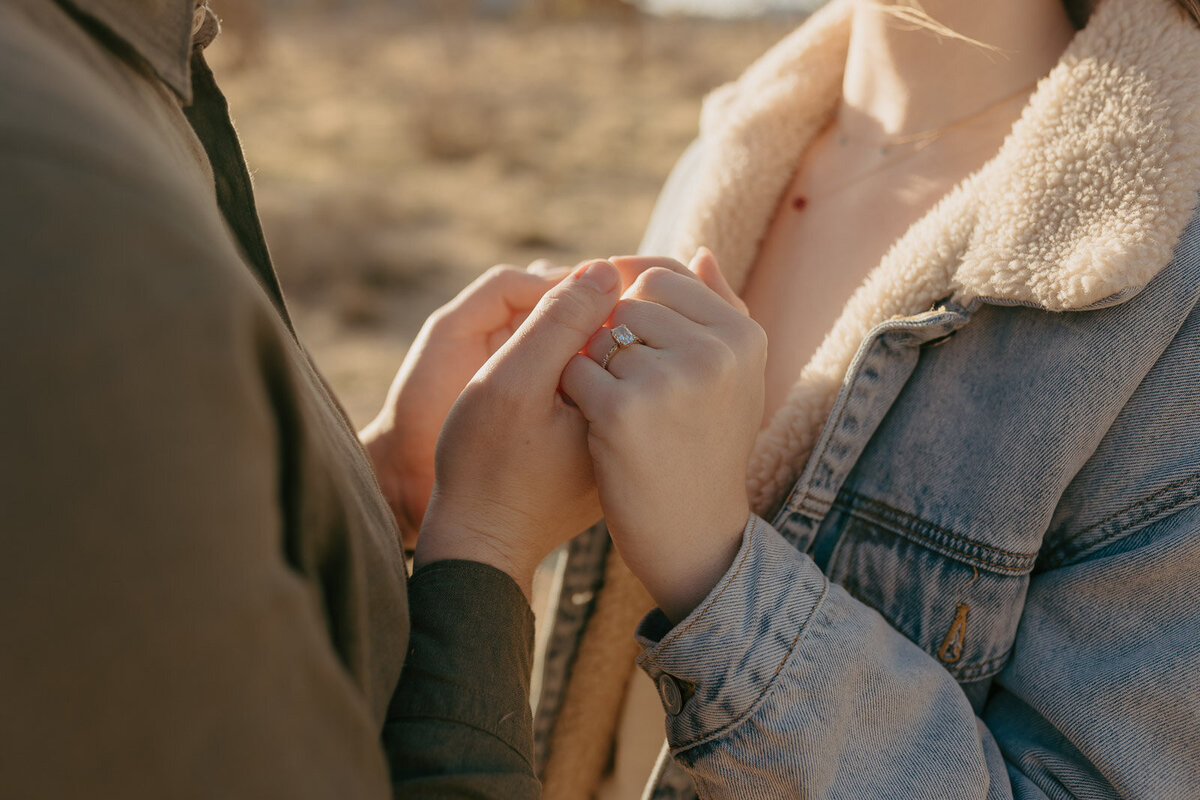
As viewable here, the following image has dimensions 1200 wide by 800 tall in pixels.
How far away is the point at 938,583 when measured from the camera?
3.64ft

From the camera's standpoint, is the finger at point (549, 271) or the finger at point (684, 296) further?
the finger at point (549, 271)

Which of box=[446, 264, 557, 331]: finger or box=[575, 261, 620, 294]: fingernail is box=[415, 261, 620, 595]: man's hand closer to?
box=[575, 261, 620, 294]: fingernail

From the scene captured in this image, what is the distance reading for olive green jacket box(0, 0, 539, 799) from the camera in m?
0.42

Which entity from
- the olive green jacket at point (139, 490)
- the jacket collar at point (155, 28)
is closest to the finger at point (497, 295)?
the jacket collar at point (155, 28)

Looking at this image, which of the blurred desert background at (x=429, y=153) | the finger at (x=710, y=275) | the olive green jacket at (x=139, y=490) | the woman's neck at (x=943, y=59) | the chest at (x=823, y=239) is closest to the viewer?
the olive green jacket at (x=139, y=490)

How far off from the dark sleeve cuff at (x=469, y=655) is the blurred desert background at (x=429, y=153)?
2.23ft

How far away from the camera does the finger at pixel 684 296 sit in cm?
100

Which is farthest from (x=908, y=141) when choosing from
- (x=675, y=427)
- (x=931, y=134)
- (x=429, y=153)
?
(x=429, y=153)

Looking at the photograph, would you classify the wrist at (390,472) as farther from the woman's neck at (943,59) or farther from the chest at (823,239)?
the woman's neck at (943,59)

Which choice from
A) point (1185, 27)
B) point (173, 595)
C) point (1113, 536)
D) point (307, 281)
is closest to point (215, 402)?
point (173, 595)

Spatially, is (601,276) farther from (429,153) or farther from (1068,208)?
(429,153)

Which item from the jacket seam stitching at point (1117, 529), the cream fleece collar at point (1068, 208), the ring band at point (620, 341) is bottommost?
the jacket seam stitching at point (1117, 529)

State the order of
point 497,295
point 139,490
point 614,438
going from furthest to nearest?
point 497,295, point 614,438, point 139,490

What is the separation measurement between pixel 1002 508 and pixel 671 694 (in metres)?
0.49
